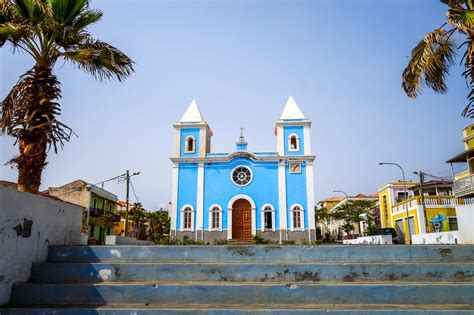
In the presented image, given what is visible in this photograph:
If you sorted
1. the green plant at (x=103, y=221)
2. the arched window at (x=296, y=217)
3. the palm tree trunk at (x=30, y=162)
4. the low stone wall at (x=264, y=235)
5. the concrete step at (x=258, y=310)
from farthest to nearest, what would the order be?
the green plant at (x=103, y=221) < the arched window at (x=296, y=217) < the low stone wall at (x=264, y=235) < the palm tree trunk at (x=30, y=162) < the concrete step at (x=258, y=310)

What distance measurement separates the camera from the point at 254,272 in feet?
15.4

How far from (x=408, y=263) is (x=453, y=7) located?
6532 millimetres

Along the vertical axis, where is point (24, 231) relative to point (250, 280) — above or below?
above

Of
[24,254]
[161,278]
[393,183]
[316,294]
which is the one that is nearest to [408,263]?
[316,294]

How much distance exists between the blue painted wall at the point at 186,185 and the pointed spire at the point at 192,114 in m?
4.11

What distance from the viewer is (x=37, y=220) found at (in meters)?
5.22

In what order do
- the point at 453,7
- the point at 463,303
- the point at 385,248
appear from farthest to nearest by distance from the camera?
1. the point at 453,7
2. the point at 385,248
3. the point at 463,303

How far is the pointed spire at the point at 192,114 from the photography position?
2936 centimetres

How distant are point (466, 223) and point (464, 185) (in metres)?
24.3

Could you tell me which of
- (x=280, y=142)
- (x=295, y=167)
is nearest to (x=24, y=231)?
(x=295, y=167)

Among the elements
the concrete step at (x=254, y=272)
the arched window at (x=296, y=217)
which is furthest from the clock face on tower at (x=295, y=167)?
the concrete step at (x=254, y=272)

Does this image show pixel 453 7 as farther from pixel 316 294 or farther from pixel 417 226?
pixel 417 226

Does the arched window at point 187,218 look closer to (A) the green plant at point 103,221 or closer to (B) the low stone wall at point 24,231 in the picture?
(A) the green plant at point 103,221

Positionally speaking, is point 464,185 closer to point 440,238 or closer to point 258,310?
point 440,238
